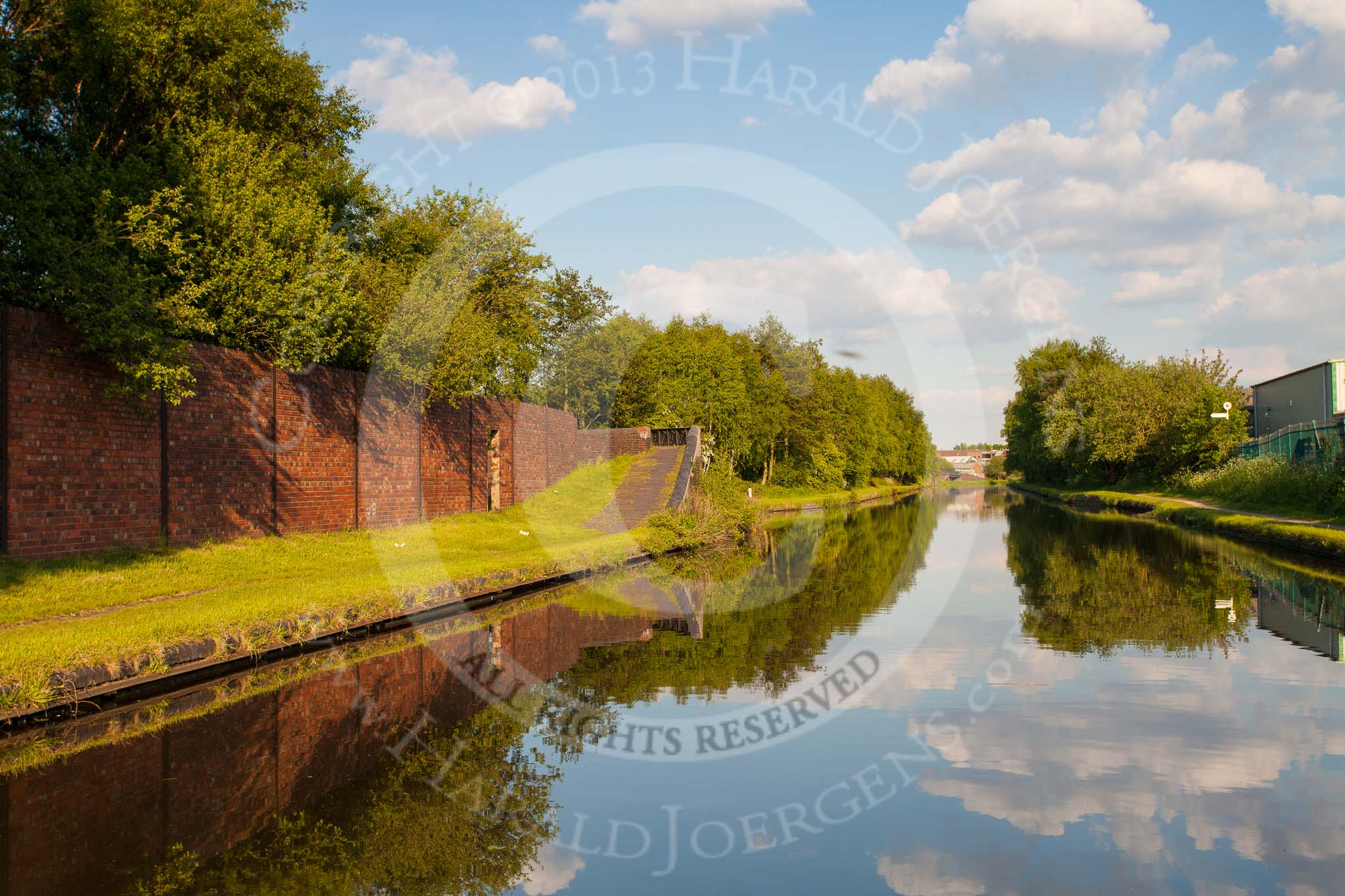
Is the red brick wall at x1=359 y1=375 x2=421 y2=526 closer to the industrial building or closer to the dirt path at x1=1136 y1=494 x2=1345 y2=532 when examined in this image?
the dirt path at x1=1136 y1=494 x2=1345 y2=532

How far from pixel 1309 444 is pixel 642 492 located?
905 inches

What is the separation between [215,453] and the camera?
667 inches

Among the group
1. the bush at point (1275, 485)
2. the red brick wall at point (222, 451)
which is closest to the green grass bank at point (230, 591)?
the red brick wall at point (222, 451)

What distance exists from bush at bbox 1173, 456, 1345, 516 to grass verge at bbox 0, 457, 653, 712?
68.4 feet

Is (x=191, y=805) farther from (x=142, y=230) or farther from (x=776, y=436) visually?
(x=776, y=436)

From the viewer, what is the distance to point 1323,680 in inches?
376

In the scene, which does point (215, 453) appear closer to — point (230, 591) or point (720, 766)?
point (230, 591)

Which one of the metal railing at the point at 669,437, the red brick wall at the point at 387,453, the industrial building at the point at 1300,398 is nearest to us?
the red brick wall at the point at 387,453

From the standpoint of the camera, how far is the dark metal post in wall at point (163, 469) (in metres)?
15.6

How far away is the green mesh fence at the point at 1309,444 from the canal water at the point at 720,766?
20602mm

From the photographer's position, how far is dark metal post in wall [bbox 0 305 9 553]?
42.0 feet

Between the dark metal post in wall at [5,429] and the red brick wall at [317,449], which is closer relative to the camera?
the dark metal post in wall at [5,429]

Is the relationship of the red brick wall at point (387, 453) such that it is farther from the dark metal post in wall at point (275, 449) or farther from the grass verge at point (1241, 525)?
the grass verge at point (1241, 525)

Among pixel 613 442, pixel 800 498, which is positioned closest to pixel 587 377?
pixel 800 498
